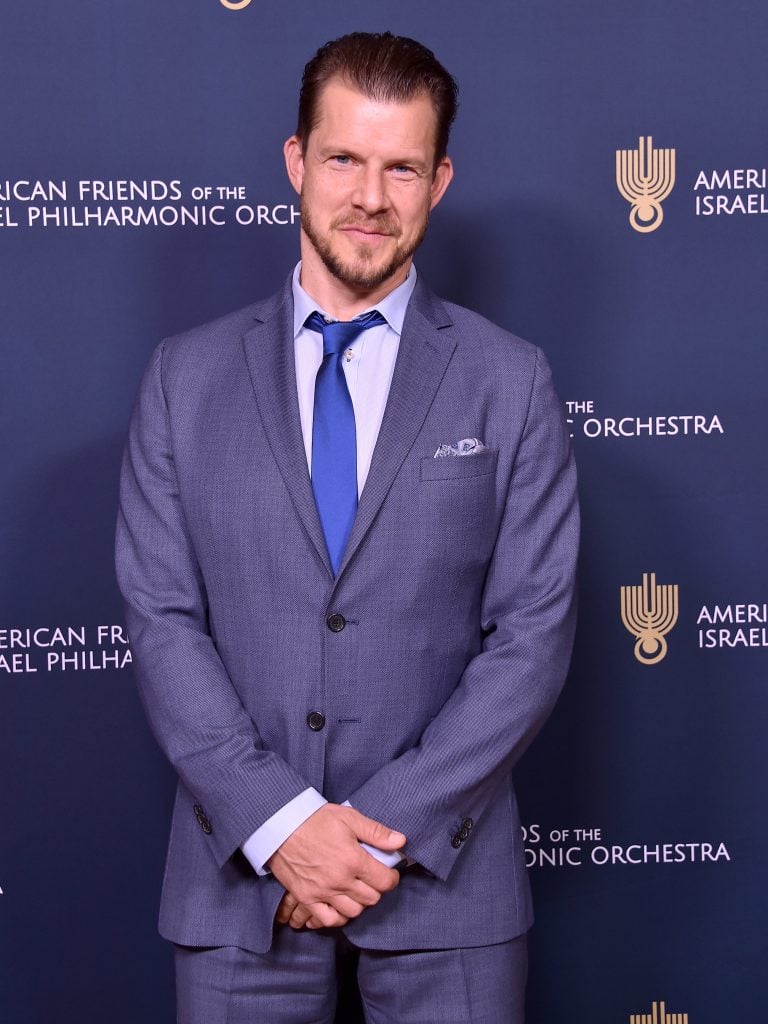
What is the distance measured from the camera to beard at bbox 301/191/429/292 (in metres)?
1.81

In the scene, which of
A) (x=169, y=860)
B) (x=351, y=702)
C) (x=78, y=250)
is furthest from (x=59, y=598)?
(x=351, y=702)

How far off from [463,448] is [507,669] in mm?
324

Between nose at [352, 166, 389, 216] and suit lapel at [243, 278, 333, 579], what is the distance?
8.2 inches

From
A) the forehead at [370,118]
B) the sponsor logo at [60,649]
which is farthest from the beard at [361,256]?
the sponsor logo at [60,649]

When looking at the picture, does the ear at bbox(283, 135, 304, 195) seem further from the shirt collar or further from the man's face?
the shirt collar

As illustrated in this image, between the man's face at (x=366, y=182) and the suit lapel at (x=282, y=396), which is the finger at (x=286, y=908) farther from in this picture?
the man's face at (x=366, y=182)

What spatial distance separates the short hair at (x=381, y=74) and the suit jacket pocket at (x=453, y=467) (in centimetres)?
47

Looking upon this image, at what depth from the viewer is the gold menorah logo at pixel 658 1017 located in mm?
2814

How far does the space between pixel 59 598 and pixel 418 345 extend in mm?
1174

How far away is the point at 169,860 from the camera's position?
1.88 meters

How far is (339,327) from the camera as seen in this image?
6.10 feet

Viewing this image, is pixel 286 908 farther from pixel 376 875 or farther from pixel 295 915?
pixel 376 875

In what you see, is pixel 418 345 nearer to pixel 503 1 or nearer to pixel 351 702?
pixel 351 702

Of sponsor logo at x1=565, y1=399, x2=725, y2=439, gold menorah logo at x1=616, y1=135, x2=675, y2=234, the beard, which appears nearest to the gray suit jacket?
the beard
